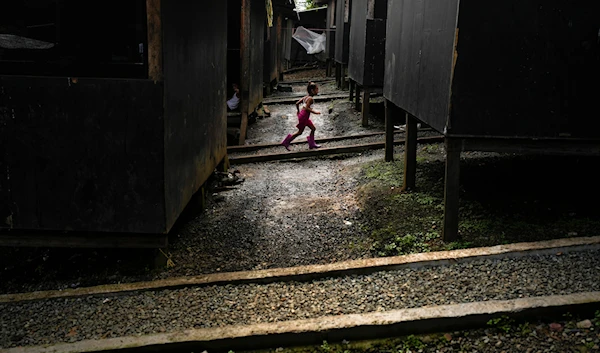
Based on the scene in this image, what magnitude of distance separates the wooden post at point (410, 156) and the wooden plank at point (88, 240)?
3.59 meters

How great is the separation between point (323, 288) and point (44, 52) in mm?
3799

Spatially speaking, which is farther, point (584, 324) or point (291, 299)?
point (291, 299)

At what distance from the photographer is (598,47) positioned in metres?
4.77

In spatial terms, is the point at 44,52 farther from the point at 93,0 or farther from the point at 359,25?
the point at 359,25

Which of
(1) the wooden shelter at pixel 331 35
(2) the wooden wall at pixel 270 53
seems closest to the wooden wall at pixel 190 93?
(2) the wooden wall at pixel 270 53

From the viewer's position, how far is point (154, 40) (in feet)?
14.6

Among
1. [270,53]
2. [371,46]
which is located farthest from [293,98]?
[371,46]

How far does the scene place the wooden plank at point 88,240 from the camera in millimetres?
4867

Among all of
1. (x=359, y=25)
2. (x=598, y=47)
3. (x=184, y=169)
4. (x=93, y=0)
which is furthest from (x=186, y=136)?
(x=359, y=25)

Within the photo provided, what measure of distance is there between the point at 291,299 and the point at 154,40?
8.27 feet

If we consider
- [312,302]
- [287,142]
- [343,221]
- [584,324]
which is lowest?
[343,221]

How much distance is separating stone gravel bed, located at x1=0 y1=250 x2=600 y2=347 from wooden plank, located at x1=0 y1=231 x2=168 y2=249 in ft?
1.91

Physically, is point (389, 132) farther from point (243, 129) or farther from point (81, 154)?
point (81, 154)

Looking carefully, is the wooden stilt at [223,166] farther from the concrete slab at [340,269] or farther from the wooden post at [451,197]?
the wooden post at [451,197]
